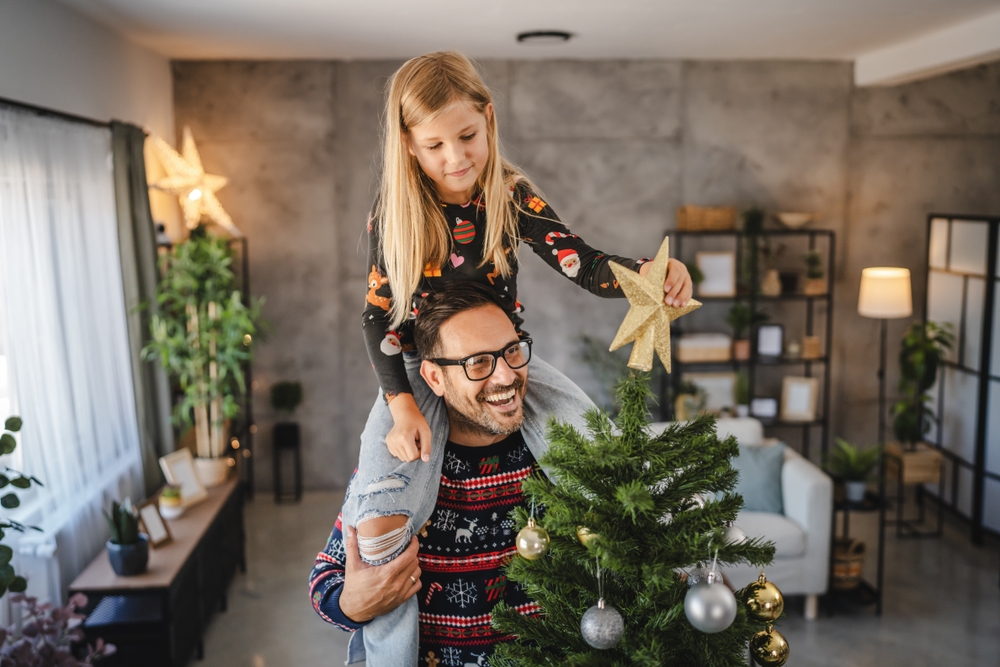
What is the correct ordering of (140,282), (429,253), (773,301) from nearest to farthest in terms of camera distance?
(429,253) → (140,282) → (773,301)

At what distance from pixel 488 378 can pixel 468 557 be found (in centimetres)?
35

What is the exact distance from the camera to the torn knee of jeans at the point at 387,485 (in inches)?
53.3

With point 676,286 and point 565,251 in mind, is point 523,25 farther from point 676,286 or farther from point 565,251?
point 676,286

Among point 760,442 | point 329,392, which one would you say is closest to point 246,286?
point 329,392

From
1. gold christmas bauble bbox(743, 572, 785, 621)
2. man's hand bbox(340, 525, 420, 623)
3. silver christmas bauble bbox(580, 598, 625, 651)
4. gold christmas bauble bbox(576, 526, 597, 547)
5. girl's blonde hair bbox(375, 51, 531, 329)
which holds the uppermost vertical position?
girl's blonde hair bbox(375, 51, 531, 329)

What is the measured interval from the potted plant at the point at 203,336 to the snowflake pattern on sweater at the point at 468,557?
314 centimetres

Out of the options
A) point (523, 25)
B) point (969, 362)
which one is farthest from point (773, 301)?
point (523, 25)

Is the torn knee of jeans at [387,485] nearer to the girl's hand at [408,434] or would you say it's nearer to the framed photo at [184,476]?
the girl's hand at [408,434]

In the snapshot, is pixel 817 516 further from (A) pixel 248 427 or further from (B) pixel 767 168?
(A) pixel 248 427

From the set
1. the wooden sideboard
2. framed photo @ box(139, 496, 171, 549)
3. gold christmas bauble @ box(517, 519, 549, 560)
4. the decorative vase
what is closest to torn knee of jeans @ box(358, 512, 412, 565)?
gold christmas bauble @ box(517, 519, 549, 560)

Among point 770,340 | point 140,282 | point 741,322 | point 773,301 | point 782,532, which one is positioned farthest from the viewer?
point 773,301

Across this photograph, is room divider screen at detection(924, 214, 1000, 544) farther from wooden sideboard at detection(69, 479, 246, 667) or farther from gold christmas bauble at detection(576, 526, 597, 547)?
gold christmas bauble at detection(576, 526, 597, 547)

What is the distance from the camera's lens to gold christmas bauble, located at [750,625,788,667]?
3.96 feet

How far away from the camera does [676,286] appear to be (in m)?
1.18
